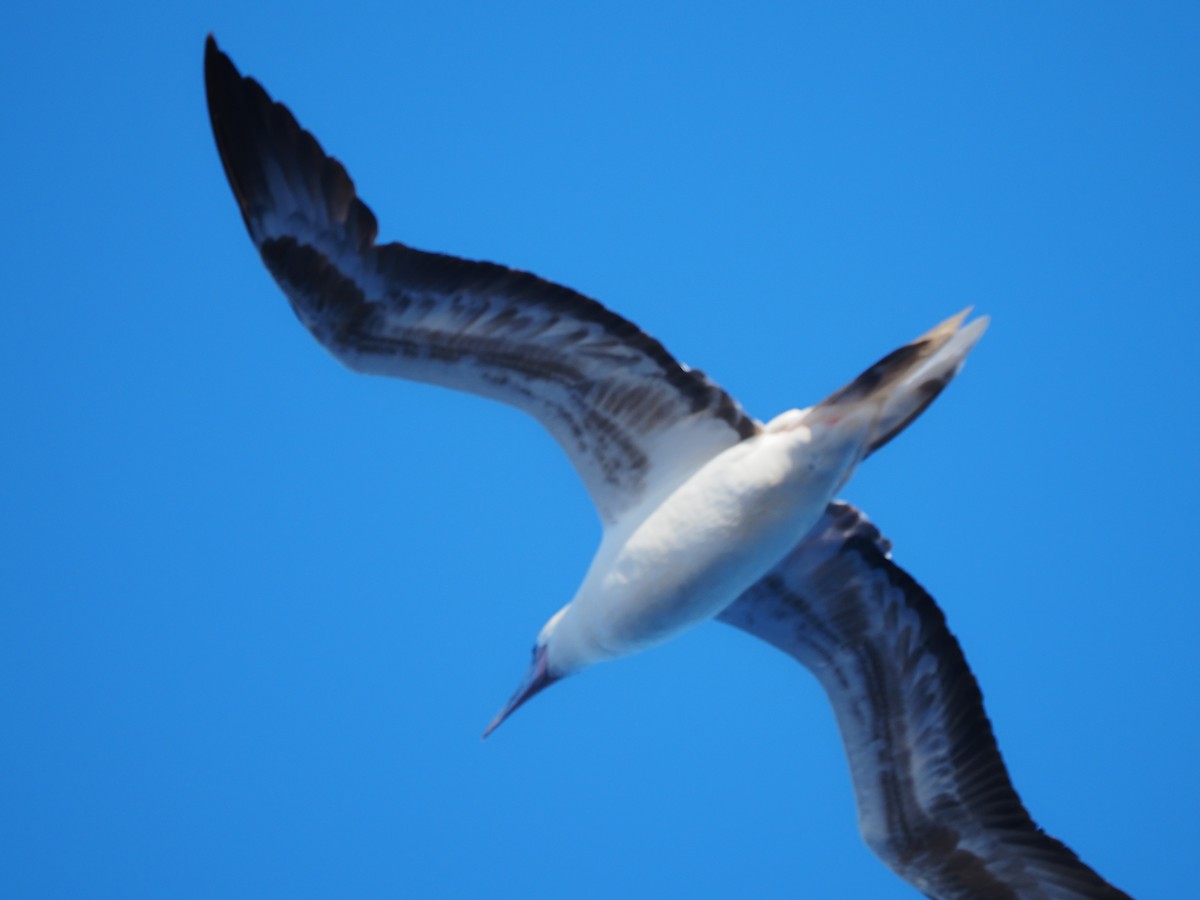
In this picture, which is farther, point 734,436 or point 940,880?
point 940,880

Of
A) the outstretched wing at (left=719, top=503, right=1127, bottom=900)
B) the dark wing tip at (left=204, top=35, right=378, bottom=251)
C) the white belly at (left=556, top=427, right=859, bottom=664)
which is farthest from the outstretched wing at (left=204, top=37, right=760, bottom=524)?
the outstretched wing at (left=719, top=503, right=1127, bottom=900)

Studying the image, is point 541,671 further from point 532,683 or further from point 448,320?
point 448,320

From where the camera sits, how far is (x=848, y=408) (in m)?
6.56

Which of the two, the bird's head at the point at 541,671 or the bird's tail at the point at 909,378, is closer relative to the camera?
the bird's tail at the point at 909,378

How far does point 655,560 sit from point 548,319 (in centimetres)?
130

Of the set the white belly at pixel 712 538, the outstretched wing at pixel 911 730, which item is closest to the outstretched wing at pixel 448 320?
the white belly at pixel 712 538

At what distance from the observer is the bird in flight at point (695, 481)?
6445 mm

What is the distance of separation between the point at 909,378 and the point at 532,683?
2841 millimetres

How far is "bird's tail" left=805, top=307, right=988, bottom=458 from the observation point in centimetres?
646

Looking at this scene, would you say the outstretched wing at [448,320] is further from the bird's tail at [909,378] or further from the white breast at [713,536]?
the bird's tail at [909,378]

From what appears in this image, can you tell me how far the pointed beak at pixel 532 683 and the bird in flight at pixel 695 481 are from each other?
18mm

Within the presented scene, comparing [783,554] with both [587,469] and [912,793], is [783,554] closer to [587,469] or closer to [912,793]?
[587,469]

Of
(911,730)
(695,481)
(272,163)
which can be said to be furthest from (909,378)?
(272,163)

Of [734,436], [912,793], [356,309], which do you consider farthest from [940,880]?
[356,309]
